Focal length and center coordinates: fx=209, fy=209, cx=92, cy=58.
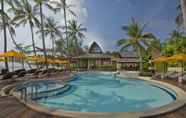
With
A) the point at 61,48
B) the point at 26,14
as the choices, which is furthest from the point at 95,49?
the point at 26,14

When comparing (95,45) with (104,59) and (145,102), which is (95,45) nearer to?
(104,59)

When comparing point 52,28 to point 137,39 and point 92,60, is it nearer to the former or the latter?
point 92,60

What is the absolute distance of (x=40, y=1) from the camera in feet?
89.0

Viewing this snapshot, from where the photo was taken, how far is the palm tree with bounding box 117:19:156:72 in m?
32.2

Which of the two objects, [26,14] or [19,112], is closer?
[19,112]

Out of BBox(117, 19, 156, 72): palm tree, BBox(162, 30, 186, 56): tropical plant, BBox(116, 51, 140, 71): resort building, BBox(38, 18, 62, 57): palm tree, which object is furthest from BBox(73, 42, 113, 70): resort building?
BBox(162, 30, 186, 56): tropical plant

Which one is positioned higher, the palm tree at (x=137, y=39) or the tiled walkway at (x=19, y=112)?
the palm tree at (x=137, y=39)

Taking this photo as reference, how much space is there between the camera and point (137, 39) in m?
32.2

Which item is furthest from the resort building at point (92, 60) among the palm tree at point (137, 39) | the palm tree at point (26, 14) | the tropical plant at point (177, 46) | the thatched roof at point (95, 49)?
the palm tree at point (26, 14)

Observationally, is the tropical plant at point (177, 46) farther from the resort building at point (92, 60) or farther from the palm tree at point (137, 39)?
the resort building at point (92, 60)

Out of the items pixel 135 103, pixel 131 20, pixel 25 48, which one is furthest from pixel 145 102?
pixel 25 48

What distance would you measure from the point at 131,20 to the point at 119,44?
172 inches

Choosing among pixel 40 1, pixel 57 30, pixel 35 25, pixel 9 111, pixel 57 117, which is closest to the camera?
pixel 57 117

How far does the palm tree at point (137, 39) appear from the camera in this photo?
3216 cm
